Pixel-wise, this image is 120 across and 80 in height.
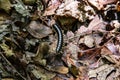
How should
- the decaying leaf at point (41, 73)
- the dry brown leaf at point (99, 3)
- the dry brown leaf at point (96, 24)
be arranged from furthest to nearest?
the dry brown leaf at point (99, 3) < the dry brown leaf at point (96, 24) < the decaying leaf at point (41, 73)

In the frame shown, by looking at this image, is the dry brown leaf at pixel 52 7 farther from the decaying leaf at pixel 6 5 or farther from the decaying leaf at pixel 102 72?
the decaying leaf at pixel 102 72

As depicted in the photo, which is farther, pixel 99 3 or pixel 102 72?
pixel 99 3

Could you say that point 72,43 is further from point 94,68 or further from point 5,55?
point 5,55

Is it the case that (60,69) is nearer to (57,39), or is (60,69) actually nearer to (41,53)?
(41,53)

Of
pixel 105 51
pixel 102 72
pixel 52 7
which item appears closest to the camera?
pixel 102 72

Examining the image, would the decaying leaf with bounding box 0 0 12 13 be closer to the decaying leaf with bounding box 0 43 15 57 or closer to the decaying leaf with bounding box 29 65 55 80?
the decaying leaf with bounding box 0 43 15 57

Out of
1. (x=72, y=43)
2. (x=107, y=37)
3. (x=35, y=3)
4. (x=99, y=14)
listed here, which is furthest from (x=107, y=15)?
(x=35, y=3)

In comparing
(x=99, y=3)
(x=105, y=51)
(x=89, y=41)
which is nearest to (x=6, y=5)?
(x=89, y=41)

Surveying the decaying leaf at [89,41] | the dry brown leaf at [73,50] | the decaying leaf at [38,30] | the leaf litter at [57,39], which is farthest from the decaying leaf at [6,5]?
the decaying leaf at [89,41]

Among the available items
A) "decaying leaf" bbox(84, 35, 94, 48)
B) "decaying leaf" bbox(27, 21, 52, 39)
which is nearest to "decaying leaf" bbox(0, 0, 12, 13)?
"decaying leaf" bbox(27, 21, 52, 39)
